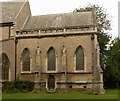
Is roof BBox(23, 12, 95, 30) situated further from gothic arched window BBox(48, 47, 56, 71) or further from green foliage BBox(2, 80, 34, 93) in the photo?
green foliage BBox(2, 80, 34, 93)

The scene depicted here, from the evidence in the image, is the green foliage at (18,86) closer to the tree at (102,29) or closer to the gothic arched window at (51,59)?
the gothic arched window at (51,59)

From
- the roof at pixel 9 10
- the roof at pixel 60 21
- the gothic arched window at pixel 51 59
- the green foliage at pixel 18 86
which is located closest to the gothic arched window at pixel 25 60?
the green foliage at pixel 18 86

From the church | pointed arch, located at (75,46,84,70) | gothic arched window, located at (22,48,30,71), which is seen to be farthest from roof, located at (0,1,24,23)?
pointed arch, located at (75,46,84,70)

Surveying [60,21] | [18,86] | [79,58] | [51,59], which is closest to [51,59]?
[51,59]

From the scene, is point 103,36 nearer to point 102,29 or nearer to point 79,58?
point 102,29

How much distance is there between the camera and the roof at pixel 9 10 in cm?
4684

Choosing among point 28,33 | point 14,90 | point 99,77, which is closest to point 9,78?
point 14,90

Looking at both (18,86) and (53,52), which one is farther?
(53,52)

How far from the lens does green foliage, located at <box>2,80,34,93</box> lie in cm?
4110

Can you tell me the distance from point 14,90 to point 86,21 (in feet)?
49.3

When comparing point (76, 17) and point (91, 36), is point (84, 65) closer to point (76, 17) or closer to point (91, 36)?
point (91, 36)

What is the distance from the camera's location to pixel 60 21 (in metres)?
46.2

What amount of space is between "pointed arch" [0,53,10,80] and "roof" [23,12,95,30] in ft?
19.4

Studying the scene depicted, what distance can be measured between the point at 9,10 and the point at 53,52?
1188 cm
